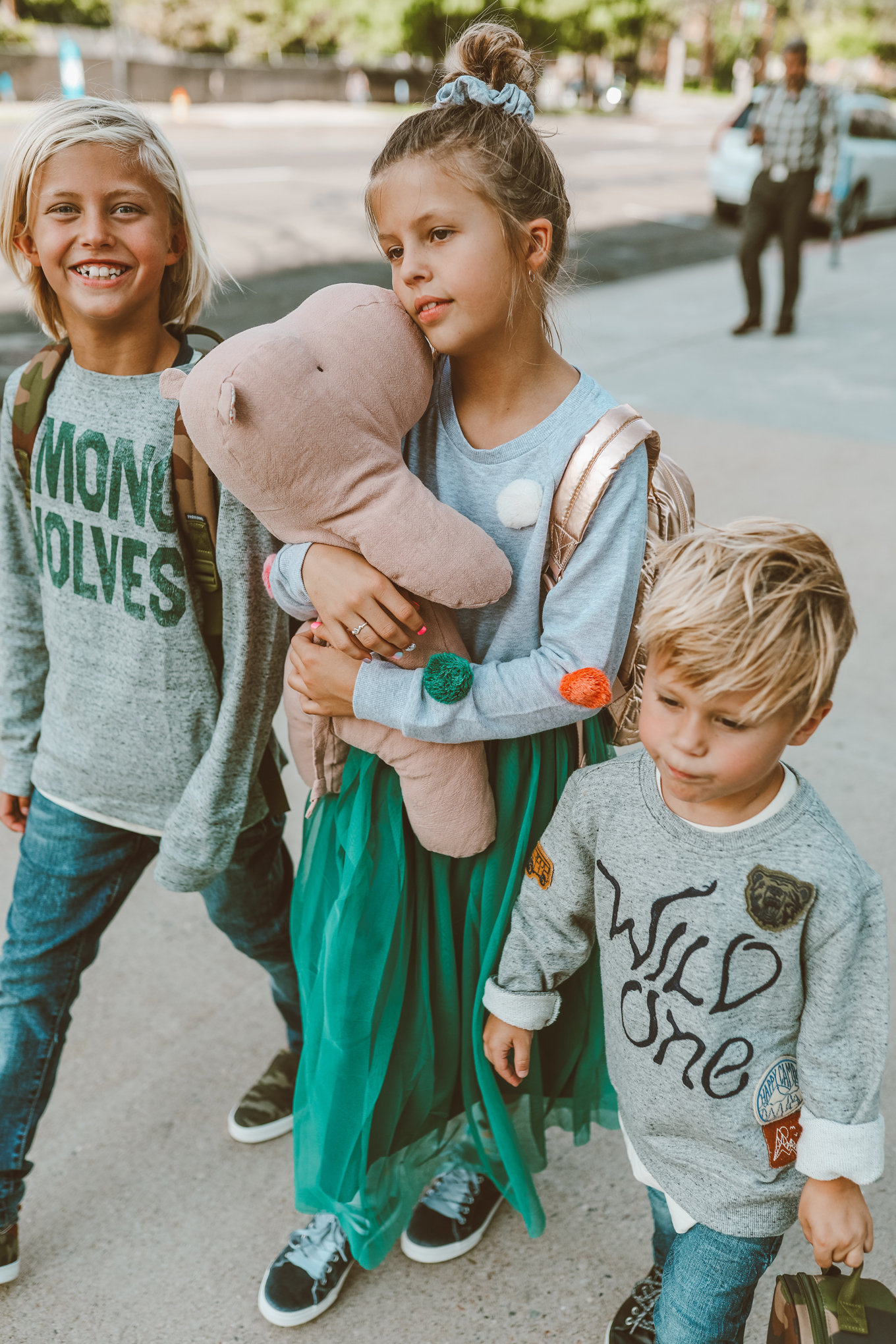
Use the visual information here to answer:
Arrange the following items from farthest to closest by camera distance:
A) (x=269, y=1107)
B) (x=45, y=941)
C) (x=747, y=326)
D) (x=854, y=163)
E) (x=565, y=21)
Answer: (x=565, y=21), (x=854, y=163), (x=747, y=326), (x=269, y=1107), (x=45, y=941)

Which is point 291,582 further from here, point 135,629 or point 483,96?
point 483,96

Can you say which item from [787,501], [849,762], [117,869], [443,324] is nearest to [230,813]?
[117,869]

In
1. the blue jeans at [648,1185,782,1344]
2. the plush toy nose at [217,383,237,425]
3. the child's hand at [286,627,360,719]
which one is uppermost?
the plush toy nose at [217,383,237,425]

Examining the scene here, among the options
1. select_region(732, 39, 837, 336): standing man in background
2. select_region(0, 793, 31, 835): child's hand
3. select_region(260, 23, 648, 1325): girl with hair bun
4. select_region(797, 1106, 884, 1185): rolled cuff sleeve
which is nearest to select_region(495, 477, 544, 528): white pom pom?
select_region(260, 23, 648, 1325): girl with hair bun

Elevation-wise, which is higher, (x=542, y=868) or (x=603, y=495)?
(x=603, y=495)

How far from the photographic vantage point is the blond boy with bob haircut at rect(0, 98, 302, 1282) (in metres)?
1.59

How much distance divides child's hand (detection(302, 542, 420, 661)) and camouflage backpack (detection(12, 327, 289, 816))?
9.4 inches

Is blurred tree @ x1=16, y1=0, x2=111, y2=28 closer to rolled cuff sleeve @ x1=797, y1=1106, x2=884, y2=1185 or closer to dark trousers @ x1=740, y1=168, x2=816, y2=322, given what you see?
dark trousers @ x1=740, y1=168, x2=816, y2=322

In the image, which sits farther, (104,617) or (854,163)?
(854,163)

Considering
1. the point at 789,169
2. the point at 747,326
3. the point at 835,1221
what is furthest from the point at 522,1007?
the point at 789,169

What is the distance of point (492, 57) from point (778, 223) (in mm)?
7093

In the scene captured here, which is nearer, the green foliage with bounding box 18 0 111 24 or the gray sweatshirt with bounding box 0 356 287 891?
the gray sweatshirt with bounding box 0 356 287 891

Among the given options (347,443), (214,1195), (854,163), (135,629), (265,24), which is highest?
(265,24)

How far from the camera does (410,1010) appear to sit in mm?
1715
